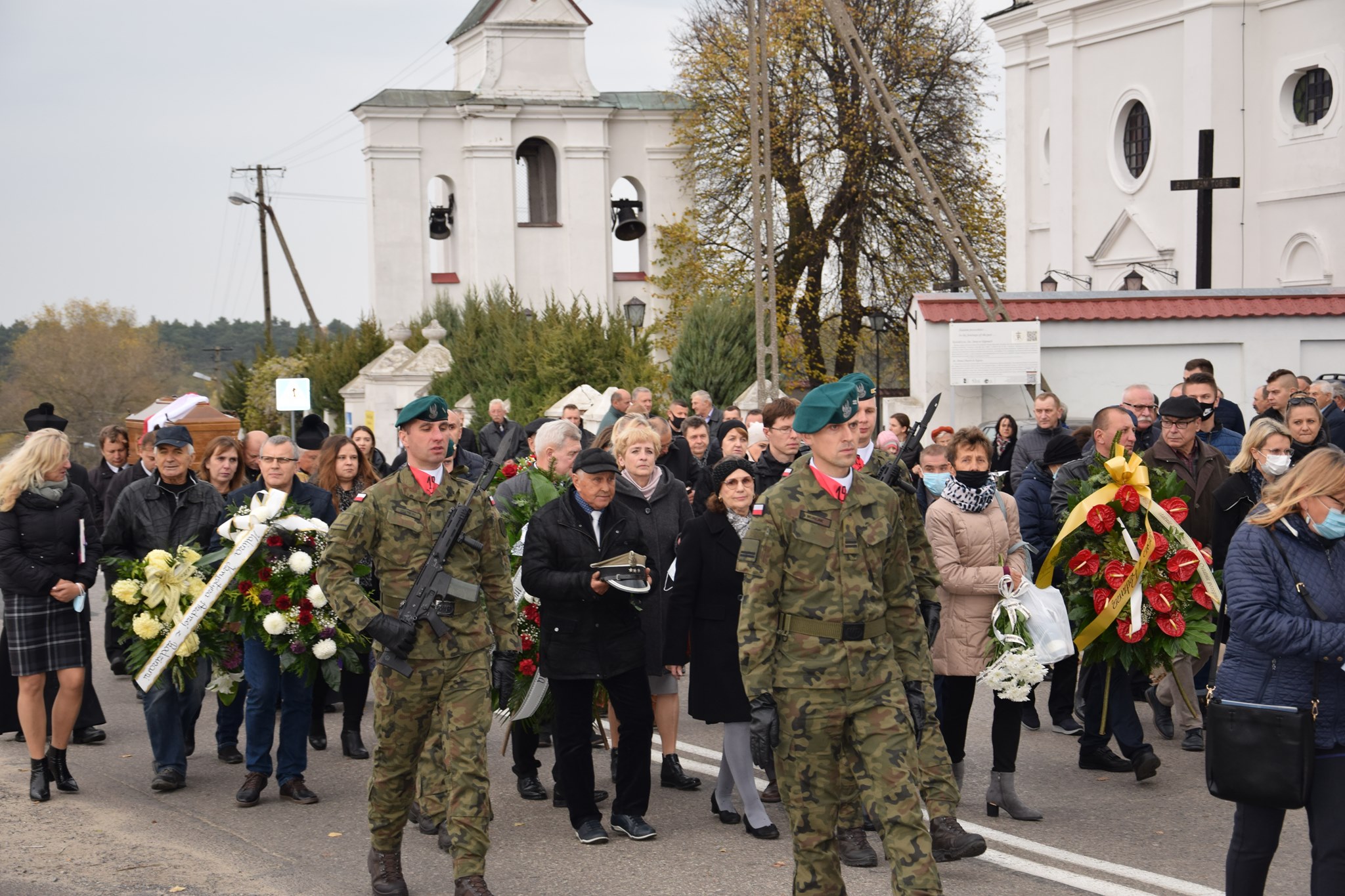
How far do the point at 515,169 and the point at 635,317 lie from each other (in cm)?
1552

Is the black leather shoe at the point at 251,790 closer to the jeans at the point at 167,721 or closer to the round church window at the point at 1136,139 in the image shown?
the jeans at the point at 167,721

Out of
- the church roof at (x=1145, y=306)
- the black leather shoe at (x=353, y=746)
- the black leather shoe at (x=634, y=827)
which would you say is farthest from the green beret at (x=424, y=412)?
the church roof at (x=1145, y=306)

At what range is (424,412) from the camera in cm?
658

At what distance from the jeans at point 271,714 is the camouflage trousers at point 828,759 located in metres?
3.67

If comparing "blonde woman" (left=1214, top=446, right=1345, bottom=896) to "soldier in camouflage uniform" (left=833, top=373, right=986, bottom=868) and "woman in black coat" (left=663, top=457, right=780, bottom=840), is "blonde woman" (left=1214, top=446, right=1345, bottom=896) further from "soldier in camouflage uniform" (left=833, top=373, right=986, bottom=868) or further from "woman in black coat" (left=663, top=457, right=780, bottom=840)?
"woman in black coat" (left=663, top=457, right=780, bottom=840)

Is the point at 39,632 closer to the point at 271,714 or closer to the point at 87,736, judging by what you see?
the point at 271,714

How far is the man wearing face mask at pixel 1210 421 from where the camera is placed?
1065 cm

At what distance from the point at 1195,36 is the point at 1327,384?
19.7 m

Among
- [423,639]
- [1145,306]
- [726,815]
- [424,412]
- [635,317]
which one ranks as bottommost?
[726,815]

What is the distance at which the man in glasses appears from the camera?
11102mm

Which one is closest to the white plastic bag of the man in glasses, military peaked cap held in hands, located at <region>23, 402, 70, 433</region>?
the man in glasses

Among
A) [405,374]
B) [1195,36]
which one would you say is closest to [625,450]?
[405,374]

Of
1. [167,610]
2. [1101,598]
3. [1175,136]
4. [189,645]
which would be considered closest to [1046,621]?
[1101,598]

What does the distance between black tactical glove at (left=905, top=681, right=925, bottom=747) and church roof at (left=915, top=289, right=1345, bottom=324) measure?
14912mm
